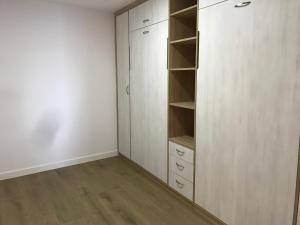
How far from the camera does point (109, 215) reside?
236 centimetres

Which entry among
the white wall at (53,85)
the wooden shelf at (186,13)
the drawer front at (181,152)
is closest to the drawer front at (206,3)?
the wooden shelf at (186,13)

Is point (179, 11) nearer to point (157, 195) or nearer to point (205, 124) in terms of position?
point (205, 124)

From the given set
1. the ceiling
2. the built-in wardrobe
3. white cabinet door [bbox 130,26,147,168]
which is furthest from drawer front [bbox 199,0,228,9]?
the ceiling

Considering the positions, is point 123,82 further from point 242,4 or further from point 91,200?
point 242,4

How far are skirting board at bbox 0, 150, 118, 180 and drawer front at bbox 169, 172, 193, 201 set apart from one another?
4.92 feet

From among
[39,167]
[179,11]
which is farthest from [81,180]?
[179,11]

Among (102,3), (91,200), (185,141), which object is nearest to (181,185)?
(185,141)

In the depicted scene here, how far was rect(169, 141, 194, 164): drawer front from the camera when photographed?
2430mm

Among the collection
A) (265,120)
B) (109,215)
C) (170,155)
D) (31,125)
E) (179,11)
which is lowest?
(109,215)

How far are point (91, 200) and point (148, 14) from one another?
226 centimetres

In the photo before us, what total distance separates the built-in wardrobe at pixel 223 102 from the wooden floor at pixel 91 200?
200 millimetres

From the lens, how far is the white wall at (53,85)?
2.99m

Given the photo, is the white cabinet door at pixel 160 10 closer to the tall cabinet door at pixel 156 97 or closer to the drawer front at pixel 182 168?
the tall cabinet door at pixel 156 97

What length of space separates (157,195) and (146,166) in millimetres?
538
